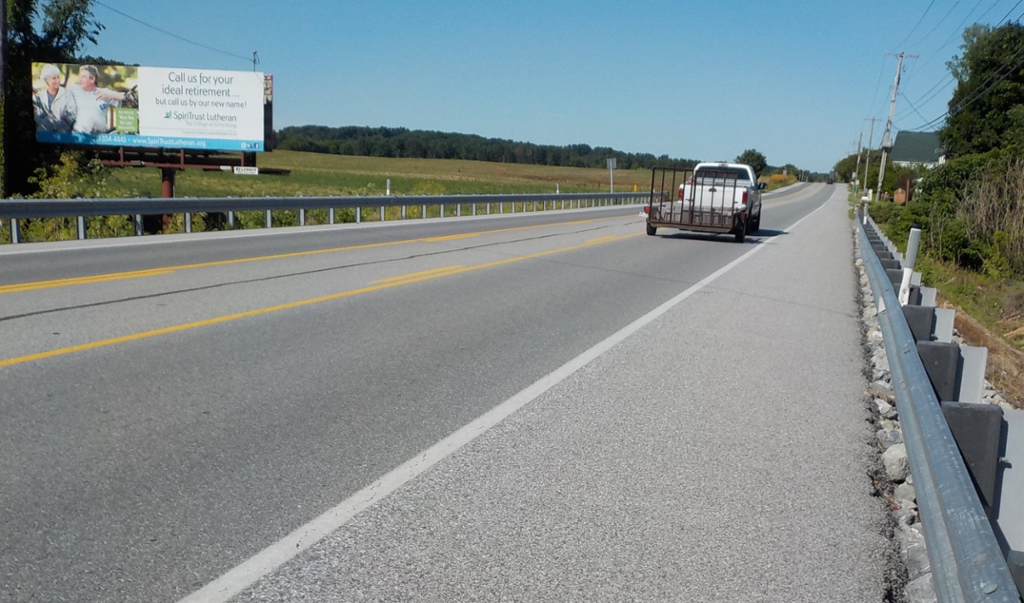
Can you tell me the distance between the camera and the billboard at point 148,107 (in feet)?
115

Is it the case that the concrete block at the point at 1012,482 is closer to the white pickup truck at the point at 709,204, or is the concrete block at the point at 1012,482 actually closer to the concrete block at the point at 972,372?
the concrete block at the point at 972,372

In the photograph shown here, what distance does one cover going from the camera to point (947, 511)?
312cm

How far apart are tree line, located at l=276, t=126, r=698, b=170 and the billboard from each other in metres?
115

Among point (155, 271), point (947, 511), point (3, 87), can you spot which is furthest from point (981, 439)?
point (3, 87)

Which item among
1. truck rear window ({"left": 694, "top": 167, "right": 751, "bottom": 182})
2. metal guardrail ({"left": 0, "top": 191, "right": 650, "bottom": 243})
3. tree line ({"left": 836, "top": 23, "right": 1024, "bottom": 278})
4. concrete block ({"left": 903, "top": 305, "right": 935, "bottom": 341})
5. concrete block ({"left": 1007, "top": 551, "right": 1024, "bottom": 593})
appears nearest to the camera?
concrete block ({"left": 1007, "top": 551, "right": 1024, "bottom": 593})

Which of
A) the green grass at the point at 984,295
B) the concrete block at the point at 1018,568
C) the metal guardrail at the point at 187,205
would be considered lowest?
the green grass at the point at 984,295

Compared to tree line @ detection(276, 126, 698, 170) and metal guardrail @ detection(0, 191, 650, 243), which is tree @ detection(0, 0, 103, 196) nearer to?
metal guardrail @ detection(0, 191, 650, 243)

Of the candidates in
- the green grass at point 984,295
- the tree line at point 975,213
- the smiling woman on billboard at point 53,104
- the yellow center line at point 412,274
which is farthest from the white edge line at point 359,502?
the smiling woman on billboard at point 53,104

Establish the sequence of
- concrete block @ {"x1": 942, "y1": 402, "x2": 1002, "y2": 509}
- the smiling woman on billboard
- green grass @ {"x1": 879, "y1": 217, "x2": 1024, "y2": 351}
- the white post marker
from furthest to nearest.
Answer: the smiling woman on billboard → green grass @ {"x1": 879, "y1": 217, "x2": 1024, "y2": 351} → the white post marker → concrete block @ {"x1": 942, "y1": 402, "x2": 1002, "y2": 509}

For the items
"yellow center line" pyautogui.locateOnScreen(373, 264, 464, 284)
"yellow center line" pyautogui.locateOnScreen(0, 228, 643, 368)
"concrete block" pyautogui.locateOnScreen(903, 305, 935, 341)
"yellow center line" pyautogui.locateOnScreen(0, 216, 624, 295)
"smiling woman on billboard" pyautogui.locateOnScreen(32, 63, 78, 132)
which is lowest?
"yellow center line" pyautogui.locateOnScreen(0, 216, 624, 295)

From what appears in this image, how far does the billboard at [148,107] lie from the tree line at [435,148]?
114724 mm

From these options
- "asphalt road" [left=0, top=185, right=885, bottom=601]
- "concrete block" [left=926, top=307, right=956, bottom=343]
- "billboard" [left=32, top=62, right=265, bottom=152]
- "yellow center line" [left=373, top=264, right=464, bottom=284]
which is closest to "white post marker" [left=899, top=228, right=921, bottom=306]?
"asphalt road" [left=0, top=185, right=885, bottom=601]

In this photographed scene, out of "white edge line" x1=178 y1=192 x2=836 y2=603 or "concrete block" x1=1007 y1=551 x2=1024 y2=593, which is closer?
"concrete block" x1=1007 y1=551 x2=1024 y2=593

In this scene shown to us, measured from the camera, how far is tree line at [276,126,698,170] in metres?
156
